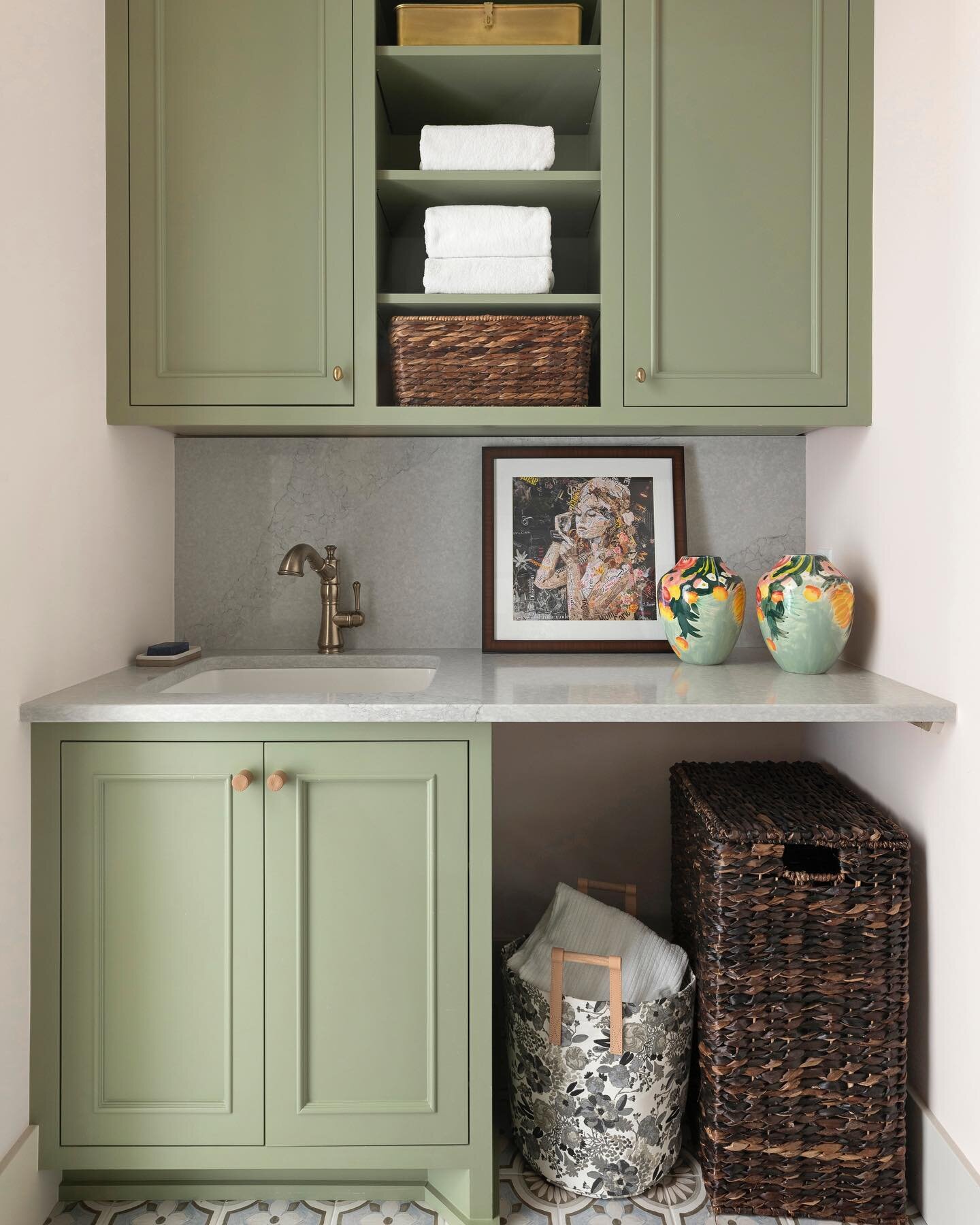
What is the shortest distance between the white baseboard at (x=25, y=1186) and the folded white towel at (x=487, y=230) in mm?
1749

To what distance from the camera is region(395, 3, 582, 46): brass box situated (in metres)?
1.82

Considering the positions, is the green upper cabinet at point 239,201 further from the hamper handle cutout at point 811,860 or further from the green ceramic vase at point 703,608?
the hamper handle cutout at point 811,860

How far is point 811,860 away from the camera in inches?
67.1

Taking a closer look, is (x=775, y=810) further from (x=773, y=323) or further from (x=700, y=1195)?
(x=773, y=323)

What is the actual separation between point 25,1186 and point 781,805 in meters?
1.46

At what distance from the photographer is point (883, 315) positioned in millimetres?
1773

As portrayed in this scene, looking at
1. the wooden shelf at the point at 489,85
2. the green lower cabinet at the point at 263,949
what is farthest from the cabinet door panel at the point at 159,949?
the wooden shelf at the point at 489,85

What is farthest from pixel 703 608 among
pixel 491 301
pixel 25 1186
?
pixel 25 1186

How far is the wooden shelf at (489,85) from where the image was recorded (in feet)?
5.90

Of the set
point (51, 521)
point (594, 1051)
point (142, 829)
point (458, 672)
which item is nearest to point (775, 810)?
point (594, 1051)

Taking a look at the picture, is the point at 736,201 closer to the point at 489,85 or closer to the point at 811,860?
the point at 489,85

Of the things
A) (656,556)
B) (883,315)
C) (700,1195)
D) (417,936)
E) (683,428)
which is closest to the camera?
(417,936)

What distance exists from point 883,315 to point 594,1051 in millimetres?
1470

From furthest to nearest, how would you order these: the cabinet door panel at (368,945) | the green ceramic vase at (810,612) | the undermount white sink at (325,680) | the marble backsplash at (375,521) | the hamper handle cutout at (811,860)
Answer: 1. the marble backsplash at (375,521)
2. the undermount white sink at (325,680)
3. the green ceramic vase at (810,612)
4. the hamper handle cutout at (811,860)
5. the cabinet door panel at (368,945)
